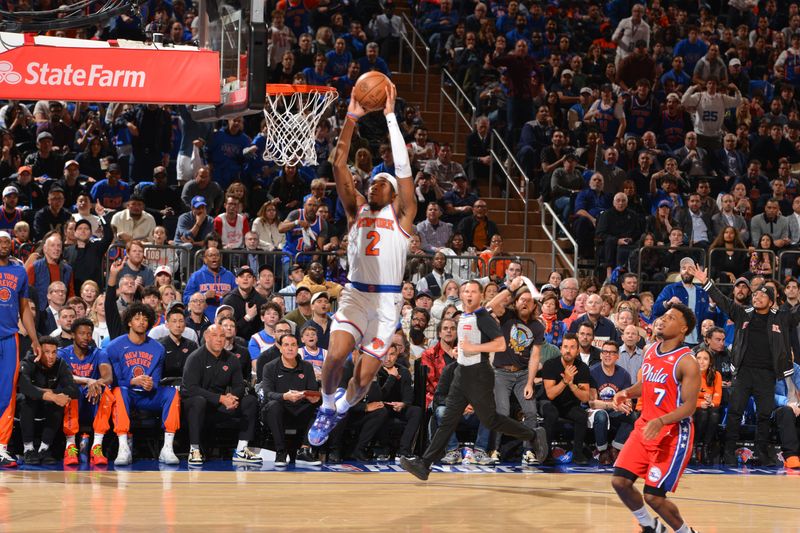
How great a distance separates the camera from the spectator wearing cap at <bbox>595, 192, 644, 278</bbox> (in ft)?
53.9

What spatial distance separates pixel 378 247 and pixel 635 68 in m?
12.8

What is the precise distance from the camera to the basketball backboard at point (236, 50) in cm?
955

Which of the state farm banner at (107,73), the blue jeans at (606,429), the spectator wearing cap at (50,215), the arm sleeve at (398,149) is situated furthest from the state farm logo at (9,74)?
the blue jeans at (606,429)

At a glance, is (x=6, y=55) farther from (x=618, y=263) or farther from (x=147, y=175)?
(x=618, y=263)

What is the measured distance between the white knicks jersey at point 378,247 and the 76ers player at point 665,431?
2.08m

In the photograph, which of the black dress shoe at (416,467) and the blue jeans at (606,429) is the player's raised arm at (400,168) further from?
the blue jeans at (606,429)

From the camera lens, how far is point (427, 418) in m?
12.9

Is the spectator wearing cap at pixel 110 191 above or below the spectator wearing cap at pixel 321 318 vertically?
above

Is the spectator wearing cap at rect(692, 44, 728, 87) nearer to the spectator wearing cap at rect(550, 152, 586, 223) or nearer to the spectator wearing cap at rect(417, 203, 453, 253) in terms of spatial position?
the spectator wearing cap at rect(550, 152, 586, 223)

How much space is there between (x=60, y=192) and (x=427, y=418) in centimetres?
542

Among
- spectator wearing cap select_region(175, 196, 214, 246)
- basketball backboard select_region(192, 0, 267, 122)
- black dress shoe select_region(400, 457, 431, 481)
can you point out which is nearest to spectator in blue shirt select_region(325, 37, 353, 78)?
spectator wearing cap select_region(175, 196, 214, 246)

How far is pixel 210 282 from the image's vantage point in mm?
13859

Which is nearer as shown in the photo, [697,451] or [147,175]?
[697,451]

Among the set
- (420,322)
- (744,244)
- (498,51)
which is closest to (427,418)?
(420,322)
